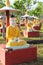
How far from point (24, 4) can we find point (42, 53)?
2609cm

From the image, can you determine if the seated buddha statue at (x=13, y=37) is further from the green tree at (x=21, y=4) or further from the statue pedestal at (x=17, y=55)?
the green tree at (x=21, y=4)

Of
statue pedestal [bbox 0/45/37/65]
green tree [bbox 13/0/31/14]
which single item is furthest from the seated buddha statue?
green tree [bbox 13/0/31/14]

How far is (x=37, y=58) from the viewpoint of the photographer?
638cm

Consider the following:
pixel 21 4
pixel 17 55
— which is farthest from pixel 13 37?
pixel 21 4

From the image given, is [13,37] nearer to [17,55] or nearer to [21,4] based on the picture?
[17,55]

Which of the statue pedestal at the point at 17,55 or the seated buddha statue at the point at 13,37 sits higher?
the seated buddha statue at the point at 13,37

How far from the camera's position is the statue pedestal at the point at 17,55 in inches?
216

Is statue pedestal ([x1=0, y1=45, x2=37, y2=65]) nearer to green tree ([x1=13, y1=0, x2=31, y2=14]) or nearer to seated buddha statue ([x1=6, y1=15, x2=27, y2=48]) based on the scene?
seated buddha statue ([x1=6, y1=15, x2=27, y2=48])

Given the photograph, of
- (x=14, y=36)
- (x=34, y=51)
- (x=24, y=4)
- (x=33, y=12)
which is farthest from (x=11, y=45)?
(x=33, y=12)

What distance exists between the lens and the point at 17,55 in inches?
222

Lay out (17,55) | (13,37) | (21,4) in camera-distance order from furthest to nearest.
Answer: (21,4) → (13,37) → (17,55)

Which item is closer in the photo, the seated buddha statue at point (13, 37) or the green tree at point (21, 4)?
the seated buddha statue at point (13, 37)

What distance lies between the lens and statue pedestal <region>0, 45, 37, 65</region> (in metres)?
5.49

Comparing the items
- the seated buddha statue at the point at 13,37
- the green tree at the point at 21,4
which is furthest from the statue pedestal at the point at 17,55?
the green tree at the point at 21,4
